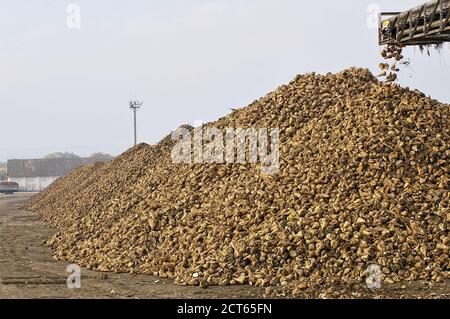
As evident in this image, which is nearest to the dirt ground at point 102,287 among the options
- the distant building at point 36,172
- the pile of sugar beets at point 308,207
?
the pile of sugar beets at point 308,207

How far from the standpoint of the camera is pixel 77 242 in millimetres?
17438

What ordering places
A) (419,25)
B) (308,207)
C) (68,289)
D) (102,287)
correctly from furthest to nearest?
(419,25)
(308,207)
(102,287)
(68,289)

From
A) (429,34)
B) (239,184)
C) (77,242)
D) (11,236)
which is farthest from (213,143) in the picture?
(11,236)

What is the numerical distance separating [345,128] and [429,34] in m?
4.14

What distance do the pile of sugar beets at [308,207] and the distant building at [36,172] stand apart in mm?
69440

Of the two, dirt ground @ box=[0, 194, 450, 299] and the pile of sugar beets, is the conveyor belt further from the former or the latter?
dirt ground @ box=[0, 194, 450, 299]

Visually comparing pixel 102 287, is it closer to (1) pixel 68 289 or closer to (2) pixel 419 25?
(1) pixel 68 289

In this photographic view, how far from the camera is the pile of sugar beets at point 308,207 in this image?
39.8 feet

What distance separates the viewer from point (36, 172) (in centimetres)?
8669

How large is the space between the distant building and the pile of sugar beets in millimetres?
69440

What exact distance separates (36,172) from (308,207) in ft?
257

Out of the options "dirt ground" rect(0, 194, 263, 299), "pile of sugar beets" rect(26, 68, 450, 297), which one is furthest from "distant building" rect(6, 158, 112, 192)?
"dirt ground" rect(0, 194, 263, 299)

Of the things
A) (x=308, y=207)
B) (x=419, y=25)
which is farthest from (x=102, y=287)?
(x=419, y=25)

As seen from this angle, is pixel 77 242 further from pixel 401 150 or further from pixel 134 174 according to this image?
pixel 401 150
